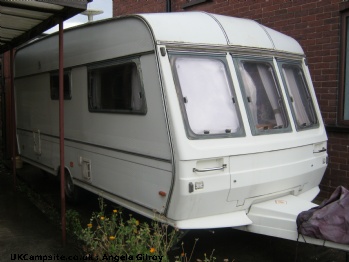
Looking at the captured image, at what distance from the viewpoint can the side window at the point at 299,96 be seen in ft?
15.8

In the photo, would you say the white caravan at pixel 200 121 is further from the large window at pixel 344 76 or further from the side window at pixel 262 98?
the large window at pixel 344 76

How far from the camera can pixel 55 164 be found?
659cm

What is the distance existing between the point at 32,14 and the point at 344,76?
417 cm

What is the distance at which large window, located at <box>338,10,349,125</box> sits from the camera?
571 centimetres

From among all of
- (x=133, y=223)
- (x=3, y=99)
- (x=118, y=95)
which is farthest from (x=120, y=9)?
(x=133, y=223)

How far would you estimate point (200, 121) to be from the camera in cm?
398

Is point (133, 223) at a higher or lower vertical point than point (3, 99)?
lower

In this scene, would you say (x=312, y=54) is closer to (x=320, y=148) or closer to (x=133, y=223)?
(x=320, y=148)

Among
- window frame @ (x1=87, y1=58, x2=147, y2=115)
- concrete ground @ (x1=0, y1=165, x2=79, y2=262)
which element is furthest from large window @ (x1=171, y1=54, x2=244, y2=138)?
concrete ground @ (x1=0, y1=165, x2=79, y2=262)

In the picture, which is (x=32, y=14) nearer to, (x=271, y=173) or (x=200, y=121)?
(x=200, y=121)

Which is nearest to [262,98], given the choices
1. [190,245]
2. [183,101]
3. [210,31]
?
[210,31]

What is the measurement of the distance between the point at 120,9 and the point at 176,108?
8213mm

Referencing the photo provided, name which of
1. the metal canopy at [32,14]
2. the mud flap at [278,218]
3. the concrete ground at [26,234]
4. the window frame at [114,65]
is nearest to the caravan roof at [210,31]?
the window frame at [114,65]

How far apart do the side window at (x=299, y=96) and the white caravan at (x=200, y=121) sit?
0.02 metres
